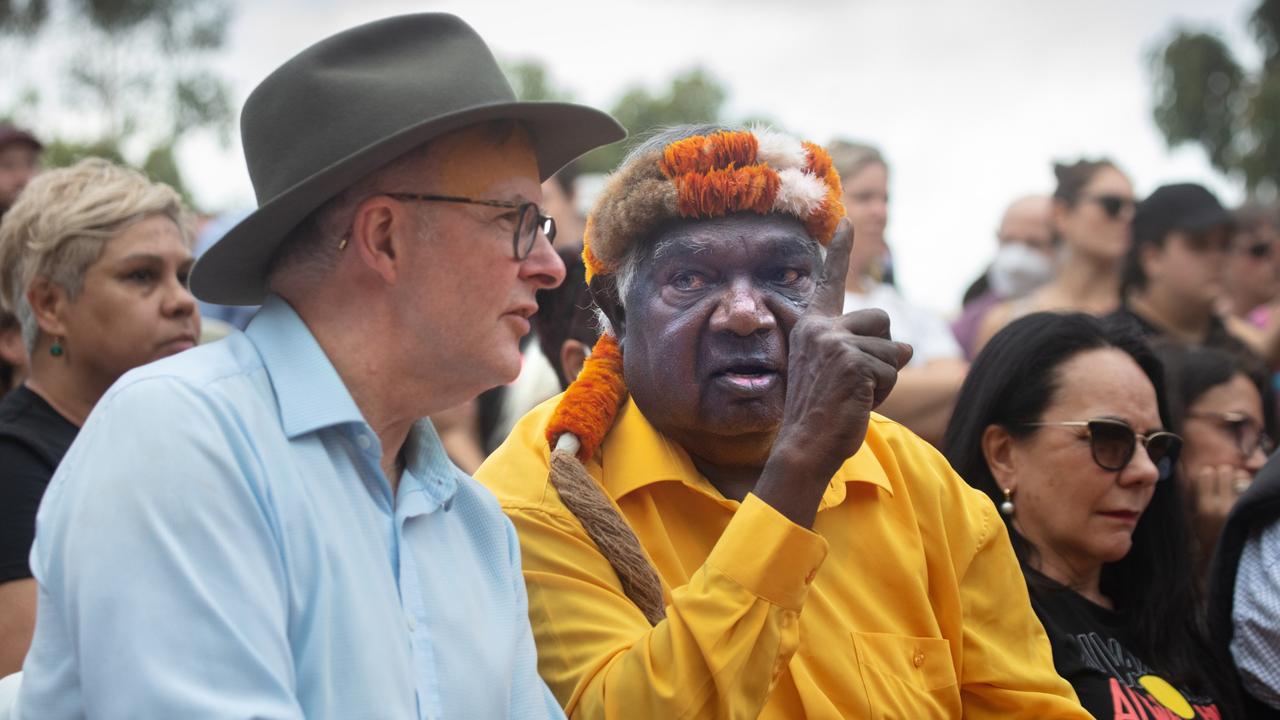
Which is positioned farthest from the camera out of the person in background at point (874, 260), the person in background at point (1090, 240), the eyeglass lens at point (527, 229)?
the person in background at point (1090, 240)

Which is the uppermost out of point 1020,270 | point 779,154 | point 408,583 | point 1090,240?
point 779,154

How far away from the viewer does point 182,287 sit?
176 inches

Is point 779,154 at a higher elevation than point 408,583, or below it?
higher

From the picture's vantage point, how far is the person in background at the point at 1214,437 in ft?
16.6

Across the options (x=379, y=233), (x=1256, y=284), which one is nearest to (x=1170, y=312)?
(x=1256, y=284)

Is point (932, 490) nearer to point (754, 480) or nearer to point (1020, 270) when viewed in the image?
point (754, 480)

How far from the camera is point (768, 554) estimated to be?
2.74m

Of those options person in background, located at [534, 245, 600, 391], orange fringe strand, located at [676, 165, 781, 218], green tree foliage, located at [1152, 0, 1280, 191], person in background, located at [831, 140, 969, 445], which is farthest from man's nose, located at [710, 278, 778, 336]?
green tree foliage, located at [1152, 0, 1280, 191]

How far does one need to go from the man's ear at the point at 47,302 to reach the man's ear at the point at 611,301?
172cm

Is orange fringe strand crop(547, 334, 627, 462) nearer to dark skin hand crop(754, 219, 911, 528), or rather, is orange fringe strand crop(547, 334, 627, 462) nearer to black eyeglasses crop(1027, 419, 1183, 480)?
dark skin hand crop(754, 219, 911, 528)

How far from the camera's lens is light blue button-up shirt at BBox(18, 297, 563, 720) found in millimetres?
2053

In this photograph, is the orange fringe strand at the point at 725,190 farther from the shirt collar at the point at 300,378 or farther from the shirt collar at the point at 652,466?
the shirt collar at the point at 300,378

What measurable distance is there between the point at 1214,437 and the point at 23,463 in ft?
13.0

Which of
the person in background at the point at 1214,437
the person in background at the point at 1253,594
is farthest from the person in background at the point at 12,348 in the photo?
Result: the person in background at the point at 1214,437
